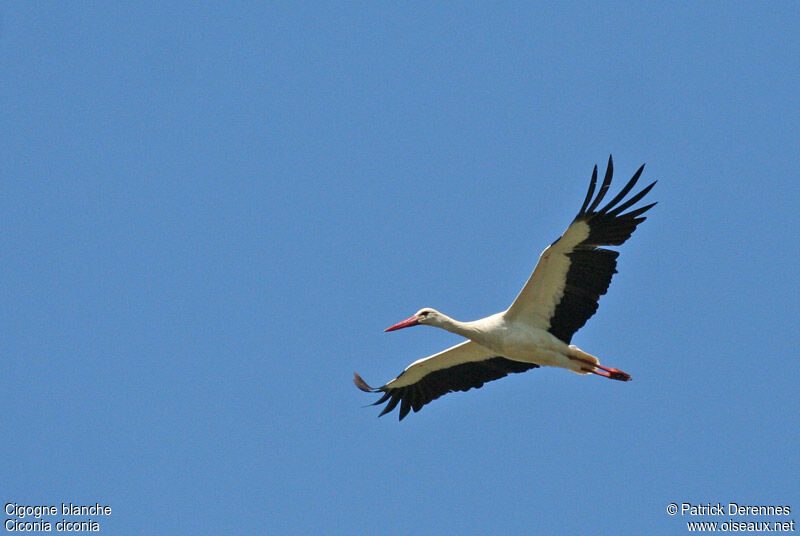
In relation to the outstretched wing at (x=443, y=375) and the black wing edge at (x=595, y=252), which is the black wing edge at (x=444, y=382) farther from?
the black wing edge at (x=595, y=252)

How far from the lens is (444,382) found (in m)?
18.1

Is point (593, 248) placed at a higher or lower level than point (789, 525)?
higher

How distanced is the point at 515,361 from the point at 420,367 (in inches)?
57.7

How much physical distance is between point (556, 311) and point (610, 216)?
5.41 feet

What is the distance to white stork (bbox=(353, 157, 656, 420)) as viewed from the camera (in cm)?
1554

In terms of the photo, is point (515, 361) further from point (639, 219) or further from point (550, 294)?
point (639, 219)

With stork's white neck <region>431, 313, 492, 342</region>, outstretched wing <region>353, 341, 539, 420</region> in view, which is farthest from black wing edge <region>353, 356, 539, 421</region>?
stork's white neck <region>431, 313, 492, 342</region>

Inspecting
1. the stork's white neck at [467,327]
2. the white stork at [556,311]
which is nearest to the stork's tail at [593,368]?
the white stork at [556,311]

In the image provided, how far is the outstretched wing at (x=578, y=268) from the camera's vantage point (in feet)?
50.8

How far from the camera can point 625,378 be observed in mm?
16469

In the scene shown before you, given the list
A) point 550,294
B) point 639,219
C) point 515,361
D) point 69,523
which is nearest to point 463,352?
point 515,361

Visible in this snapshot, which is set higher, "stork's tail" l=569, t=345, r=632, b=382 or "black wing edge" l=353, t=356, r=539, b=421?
"black wing edge" l=353, t=356, r=539, b=421

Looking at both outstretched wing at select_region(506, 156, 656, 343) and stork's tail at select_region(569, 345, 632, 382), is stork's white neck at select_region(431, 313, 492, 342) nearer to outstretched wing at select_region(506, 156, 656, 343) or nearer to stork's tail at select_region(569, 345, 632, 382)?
outstretched wing at select_region(506, 156, 656, 343)

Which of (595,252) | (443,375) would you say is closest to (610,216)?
Result: (595,252)
